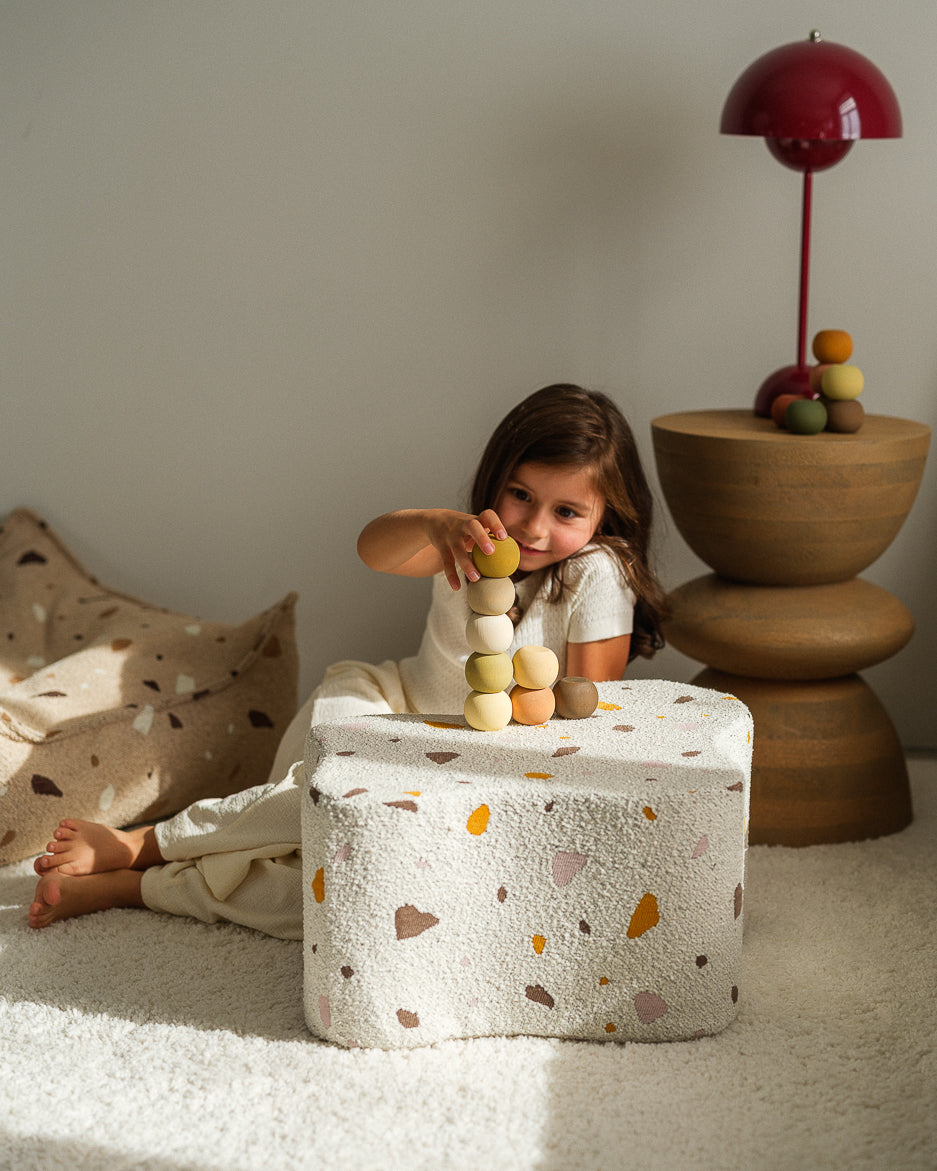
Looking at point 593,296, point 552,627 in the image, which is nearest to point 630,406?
point 593,296

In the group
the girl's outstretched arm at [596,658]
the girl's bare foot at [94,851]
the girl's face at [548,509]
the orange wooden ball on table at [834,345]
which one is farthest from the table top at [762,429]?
the girl's bare foot at [94,851]

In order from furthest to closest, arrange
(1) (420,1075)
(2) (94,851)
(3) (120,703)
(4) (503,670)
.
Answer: (3) (120,703), (2) (94,851), (4) (503,670), (1) (420,1075)

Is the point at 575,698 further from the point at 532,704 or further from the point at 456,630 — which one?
the point at 456,630

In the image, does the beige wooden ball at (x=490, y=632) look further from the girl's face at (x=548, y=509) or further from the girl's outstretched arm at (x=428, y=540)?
the girl's face at (x=548, y=509)

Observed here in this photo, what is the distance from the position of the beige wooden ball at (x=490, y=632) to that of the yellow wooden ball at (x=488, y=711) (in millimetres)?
53

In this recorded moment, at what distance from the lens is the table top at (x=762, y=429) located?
→ 1605 millimetres

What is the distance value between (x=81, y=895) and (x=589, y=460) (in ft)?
2.80

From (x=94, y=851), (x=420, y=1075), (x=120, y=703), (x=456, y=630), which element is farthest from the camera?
(x=120, y=703)

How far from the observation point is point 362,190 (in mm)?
2045

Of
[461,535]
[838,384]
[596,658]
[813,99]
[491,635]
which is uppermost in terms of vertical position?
[813,99]

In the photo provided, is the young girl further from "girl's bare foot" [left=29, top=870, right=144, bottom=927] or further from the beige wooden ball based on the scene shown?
the beige wooden ball

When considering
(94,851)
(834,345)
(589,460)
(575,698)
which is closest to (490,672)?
(575,698)

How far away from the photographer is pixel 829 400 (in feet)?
5.57

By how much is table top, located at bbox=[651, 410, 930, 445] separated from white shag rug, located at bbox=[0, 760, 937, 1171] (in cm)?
66
